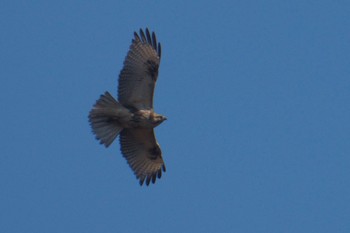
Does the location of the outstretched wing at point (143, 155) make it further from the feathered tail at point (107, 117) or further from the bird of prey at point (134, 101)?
the feathered tail at point (107, 117)

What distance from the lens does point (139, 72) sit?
15.9 metres

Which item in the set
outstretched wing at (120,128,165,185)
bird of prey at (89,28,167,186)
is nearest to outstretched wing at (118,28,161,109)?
bird of prey at (89,28,167,186)

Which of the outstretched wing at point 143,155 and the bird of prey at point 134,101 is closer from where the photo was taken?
the bird of prey at point 134,101

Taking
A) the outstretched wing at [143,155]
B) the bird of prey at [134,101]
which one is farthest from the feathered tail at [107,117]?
the outstretched wing at [143,155]

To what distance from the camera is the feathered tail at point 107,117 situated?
50.7ft

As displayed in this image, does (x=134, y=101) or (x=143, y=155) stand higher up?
(x=134, y=101)

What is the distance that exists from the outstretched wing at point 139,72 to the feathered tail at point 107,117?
333mm

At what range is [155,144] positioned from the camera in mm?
16609

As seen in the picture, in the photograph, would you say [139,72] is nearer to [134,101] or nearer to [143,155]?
[134,101]

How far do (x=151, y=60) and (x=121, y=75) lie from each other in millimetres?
635

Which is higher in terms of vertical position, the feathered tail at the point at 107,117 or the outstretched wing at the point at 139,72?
the outstretched wing at the point at 139,72

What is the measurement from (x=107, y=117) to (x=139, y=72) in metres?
1.09

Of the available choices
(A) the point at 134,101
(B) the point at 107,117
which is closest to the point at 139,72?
(A) the point at 134,101

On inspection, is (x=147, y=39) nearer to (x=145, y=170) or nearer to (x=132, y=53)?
(x=132, y=53)
